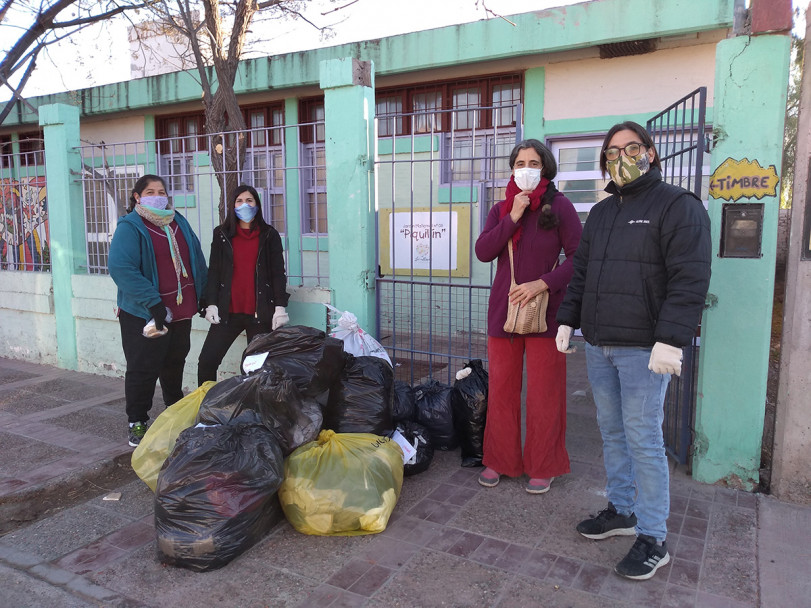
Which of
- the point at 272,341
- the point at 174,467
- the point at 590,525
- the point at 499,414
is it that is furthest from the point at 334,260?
the point at 590,525

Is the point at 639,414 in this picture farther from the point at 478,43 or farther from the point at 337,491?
the point at 478,43

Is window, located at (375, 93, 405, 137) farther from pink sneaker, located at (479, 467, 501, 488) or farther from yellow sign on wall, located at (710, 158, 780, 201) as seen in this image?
pink sneaker, located at (479, 467, 501, 488)

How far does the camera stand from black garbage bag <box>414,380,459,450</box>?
13.2 ft

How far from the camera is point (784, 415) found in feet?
10.9

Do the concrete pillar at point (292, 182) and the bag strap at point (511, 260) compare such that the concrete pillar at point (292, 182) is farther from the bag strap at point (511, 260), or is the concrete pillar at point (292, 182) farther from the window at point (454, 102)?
the bag strap at point (511, 260)

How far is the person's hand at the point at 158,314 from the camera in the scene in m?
4.07

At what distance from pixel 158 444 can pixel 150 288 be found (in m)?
1.12

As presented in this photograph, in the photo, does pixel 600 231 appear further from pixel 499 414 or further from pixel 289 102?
pixel 289 102

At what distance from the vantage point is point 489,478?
3611mm

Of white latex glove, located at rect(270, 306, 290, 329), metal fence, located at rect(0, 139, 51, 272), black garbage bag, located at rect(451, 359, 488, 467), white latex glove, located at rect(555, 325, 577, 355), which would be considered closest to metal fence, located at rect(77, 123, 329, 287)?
white latex glove, located at rect(270, 306, 290, 329)

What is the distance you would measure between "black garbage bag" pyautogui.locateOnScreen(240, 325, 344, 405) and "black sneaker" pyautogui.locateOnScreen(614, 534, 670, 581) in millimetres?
1836

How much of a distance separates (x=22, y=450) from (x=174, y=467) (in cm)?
225

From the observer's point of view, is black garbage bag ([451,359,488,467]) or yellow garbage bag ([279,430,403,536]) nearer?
yellow garbage bag ([279,430,403,536])

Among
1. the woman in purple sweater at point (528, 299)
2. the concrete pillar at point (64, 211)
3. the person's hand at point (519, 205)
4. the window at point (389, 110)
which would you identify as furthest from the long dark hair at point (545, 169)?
the window at point (389, 110)
